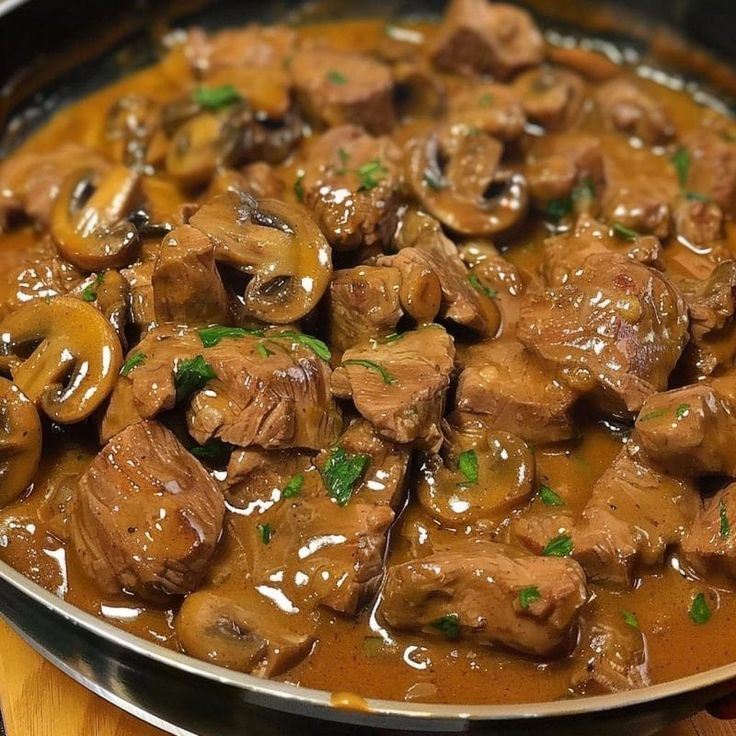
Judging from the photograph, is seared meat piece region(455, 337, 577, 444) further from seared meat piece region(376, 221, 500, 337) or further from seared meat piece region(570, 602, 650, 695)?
seared meat piece region(570, 602, 650, 695)

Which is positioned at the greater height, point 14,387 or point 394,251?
point 14,387

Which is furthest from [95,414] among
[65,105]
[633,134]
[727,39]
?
[727,39]

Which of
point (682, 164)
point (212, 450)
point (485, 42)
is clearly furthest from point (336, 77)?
point (212, 450)

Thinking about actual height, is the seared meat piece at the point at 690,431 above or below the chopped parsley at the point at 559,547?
above

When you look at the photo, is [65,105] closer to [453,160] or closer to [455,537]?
[453,160]

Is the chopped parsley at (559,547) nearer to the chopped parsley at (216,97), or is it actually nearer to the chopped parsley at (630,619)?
the chopped parsley at (630,619)

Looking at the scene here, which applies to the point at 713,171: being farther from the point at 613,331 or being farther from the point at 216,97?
the point at 216,97

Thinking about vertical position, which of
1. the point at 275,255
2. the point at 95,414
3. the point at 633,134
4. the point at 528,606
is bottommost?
the point at 633,134

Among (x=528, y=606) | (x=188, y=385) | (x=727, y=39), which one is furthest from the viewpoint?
(x=727, y=39)

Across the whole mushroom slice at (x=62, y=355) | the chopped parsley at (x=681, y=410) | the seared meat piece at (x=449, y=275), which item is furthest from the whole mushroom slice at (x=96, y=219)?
the chopped parsley at (x=681, y=410)
